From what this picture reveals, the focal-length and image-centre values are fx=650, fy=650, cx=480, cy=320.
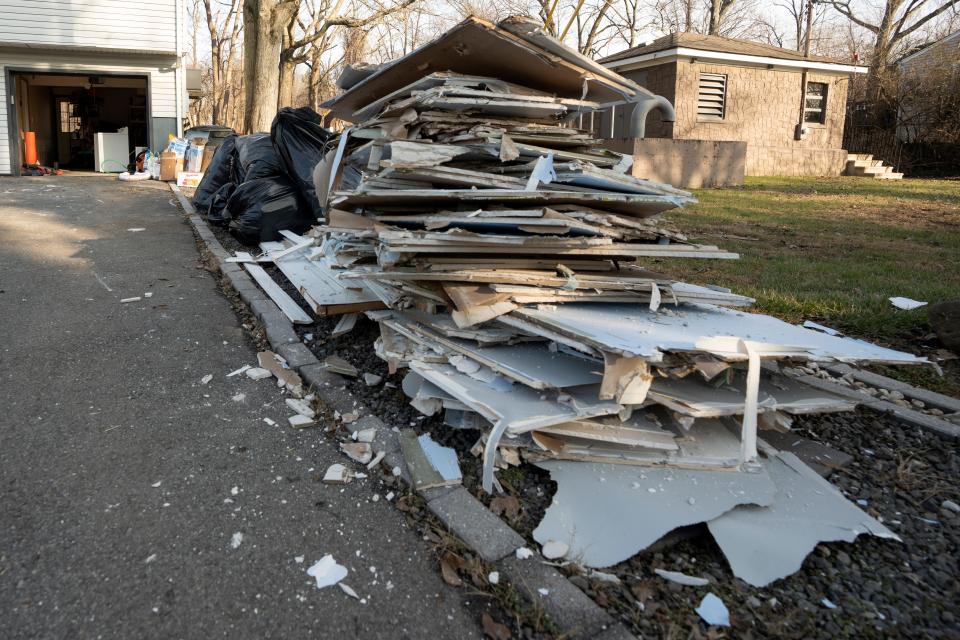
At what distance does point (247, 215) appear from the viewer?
7539 millimetres

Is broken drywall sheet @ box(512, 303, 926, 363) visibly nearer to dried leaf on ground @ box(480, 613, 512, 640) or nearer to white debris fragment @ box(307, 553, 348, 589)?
dried leaf on ground @ box(480, 613, 512, 640)

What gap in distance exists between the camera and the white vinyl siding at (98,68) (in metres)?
16.7

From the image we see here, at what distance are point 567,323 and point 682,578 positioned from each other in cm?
113

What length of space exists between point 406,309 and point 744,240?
6.02 meters

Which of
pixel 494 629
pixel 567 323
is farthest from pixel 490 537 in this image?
pixel 567 323

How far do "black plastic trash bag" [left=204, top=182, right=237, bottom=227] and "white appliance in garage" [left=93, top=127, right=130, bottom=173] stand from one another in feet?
38.6

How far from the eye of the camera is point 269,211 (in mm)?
7430

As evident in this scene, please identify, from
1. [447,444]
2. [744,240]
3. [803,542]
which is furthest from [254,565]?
[744,240]

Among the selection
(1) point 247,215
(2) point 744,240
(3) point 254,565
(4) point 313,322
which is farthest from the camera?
(2) point 744,240

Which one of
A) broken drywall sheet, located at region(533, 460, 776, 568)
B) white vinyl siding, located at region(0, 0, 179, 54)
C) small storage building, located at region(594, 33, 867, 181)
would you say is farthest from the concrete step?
broken drywall sheet, located at region(533, 460, 776, 568)

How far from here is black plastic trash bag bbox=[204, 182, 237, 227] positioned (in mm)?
8984

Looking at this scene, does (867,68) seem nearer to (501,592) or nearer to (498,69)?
(498,69)

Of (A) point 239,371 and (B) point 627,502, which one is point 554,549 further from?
(A) point 239,371

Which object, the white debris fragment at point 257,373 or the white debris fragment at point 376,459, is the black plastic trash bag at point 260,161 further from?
the white debris fragment at point 376,459
